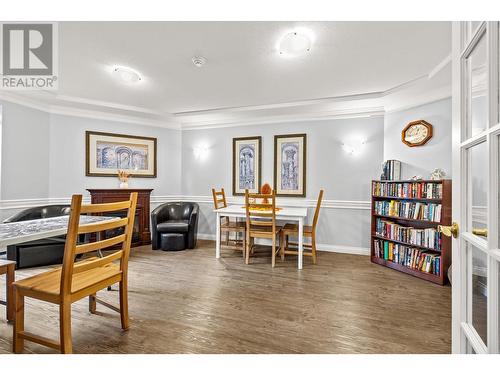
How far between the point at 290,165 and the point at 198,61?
244 cm

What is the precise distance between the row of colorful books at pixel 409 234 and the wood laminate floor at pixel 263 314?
Result: 0.45 m

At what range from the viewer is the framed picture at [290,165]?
4.51 metres

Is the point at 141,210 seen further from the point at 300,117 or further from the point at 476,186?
the point at 476,186

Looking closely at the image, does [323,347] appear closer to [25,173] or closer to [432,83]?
[432,83]

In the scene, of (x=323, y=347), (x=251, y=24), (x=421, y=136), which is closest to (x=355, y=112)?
(x=421, y=136)

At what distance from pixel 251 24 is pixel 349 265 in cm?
316

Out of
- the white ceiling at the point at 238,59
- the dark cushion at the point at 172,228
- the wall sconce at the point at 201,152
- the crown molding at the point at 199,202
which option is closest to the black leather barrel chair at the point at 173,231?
the dark cushion at the point at 172,228

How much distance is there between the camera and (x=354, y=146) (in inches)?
166

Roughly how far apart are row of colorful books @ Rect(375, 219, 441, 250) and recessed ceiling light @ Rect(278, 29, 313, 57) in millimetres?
2525

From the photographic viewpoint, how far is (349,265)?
361 centimetres

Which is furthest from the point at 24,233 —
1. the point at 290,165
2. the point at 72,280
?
the point at 290,165

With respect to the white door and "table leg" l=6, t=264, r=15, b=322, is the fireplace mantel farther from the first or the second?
the white door

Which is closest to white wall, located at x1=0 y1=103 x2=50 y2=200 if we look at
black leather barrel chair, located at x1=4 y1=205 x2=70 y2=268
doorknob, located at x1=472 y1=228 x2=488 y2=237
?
black leather barrel chair, located at x1=4 y1=205 x2=70 y2=268

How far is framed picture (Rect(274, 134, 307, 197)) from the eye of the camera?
451 centimetres
